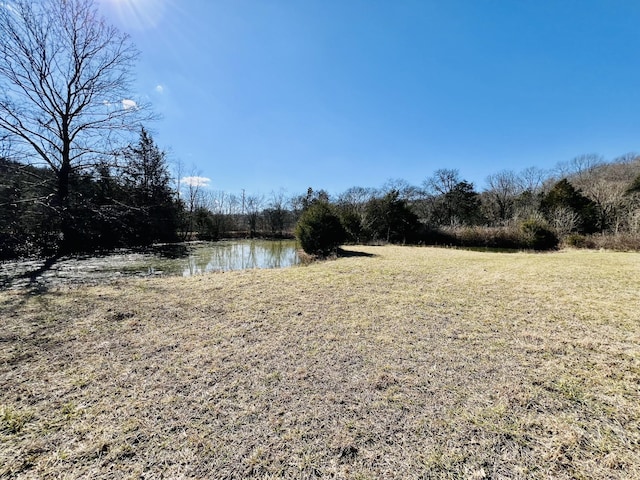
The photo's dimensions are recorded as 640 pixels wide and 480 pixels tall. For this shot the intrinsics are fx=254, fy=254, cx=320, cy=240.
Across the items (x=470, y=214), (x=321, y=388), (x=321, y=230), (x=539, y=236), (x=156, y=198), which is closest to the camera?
(x=321, y=388)

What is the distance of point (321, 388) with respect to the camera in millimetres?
2156

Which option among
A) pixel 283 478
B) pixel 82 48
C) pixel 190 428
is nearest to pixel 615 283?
pixel 283 478

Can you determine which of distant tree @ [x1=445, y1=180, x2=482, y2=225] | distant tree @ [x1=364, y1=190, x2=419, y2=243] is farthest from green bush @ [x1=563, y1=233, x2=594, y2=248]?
distant tree @ [x1=445, y1=180, x2=482, y2=225]

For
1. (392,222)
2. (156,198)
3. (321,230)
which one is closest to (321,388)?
(321,230)

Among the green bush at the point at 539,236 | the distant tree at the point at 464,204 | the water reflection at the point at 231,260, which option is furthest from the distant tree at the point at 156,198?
the distant tree at the point at 464,204

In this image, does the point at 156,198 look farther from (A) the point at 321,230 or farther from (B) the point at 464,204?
(B) the point at 464,204

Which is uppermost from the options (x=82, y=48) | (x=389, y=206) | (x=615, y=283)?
(x=82, y=48)

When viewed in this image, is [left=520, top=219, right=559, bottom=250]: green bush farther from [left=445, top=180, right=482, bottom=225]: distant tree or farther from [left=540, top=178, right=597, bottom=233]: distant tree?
[left=445, top=180, right=482, bottom=225]: distant tree

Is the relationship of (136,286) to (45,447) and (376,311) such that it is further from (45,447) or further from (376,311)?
(376,311)

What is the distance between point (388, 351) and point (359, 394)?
32.3 inches

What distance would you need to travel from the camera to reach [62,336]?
3.03 meters

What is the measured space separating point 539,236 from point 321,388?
58.9ft

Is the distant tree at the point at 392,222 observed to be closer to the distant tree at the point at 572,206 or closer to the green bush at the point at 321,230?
the green bush at the point at 321,230

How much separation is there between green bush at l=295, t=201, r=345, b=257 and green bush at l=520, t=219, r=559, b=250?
11.7m
